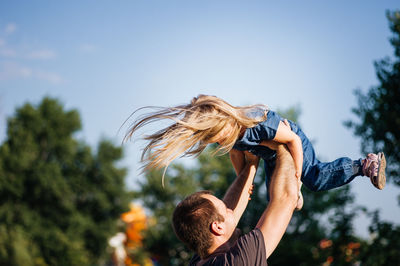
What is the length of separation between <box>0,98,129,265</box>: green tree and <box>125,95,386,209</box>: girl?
29.4 metres

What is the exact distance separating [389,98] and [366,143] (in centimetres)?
161

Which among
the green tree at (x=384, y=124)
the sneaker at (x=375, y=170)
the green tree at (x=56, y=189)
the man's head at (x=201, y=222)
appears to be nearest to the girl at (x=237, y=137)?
the sneaker at (x=375, y=170)

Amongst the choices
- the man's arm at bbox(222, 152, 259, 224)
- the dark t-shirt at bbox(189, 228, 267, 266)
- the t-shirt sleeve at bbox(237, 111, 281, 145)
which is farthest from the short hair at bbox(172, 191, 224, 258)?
the t-shirt sleeve at bbox(237, 111, 281, 145)

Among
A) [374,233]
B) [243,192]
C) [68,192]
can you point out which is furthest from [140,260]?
[243,192]

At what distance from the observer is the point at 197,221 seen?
328 centimetres

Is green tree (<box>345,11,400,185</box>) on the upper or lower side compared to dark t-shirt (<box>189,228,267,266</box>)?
upper

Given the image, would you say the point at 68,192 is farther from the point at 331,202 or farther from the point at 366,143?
the point at 366,143

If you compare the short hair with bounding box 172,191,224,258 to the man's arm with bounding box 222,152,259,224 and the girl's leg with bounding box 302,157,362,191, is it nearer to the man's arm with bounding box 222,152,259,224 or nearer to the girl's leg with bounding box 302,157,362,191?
the man's arm with bounding box 222,152,259,224

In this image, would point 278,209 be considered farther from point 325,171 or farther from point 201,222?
point 325,171

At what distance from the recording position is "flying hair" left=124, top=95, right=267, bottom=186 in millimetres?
3176

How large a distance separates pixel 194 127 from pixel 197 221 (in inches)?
29.4

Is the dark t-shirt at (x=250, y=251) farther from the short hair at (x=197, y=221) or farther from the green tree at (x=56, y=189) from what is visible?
the green tree at (x=56, y=189)

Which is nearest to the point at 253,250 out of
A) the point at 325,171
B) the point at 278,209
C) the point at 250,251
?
the point at 250,251

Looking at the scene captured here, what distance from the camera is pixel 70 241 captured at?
1233 inches
